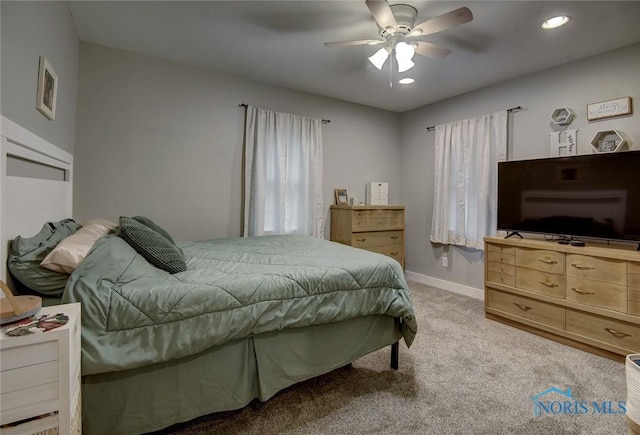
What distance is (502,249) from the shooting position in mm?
2959

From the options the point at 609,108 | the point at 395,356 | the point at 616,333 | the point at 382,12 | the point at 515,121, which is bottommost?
the point at 395,356

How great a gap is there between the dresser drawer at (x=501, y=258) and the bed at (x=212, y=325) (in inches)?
62.9

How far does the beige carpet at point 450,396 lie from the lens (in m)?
1.54

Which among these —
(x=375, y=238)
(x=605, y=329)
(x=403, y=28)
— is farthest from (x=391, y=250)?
(x=403, y=28)

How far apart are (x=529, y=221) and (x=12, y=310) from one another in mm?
3649

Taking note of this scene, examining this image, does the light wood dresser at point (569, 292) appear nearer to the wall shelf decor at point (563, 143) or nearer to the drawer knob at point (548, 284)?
the drawer knob at point (548, 284)

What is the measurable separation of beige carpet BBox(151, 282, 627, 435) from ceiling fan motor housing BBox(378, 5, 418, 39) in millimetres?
2388

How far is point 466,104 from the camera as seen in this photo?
3.82m

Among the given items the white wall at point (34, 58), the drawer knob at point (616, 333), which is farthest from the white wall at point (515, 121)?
the white wall at point (34, 58)

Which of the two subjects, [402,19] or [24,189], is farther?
[402,19]

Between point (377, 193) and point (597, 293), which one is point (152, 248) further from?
point (377, 193)

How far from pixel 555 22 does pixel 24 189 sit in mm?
3495

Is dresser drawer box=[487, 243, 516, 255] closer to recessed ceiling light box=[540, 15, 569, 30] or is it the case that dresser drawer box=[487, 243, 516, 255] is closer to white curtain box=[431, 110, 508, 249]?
white curtain box=[431, 110, 508, 249]

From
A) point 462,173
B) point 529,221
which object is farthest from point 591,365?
point 462,173
